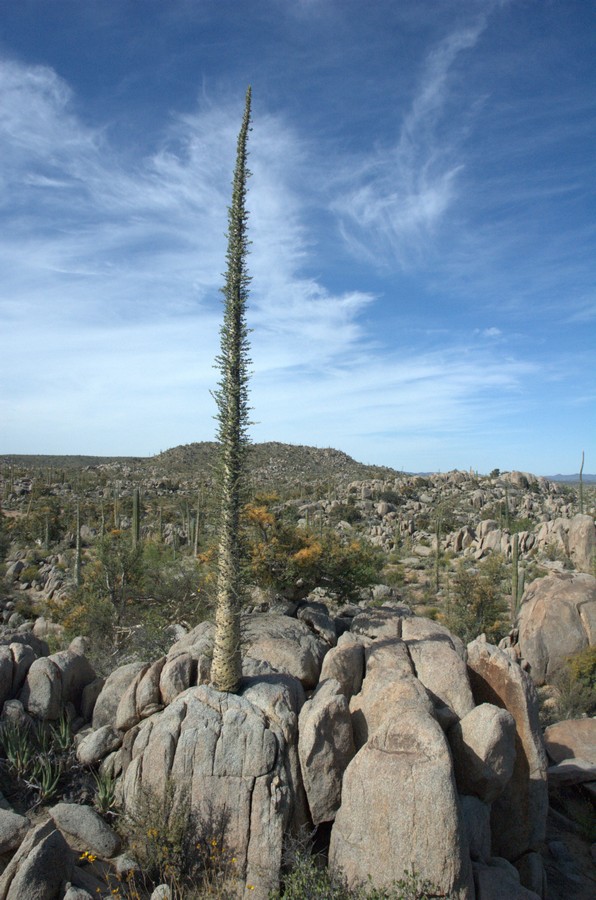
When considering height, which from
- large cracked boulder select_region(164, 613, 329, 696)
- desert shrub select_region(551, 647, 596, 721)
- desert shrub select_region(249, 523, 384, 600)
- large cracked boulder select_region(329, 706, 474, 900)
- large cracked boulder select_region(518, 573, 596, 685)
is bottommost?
desert shrub select_region(551, 647, 596, 721)

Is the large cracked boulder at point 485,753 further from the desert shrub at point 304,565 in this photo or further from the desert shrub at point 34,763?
the desert shrub at point 34,763

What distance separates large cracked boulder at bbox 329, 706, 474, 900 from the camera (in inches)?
226

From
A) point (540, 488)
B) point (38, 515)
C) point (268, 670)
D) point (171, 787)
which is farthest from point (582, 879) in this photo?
point (540, 488)

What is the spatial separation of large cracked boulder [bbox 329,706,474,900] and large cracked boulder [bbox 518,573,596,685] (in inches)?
524

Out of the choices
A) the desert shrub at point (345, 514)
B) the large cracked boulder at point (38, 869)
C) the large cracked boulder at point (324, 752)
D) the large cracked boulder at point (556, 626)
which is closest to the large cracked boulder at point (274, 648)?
the large cracked boulder at point (324, 752)

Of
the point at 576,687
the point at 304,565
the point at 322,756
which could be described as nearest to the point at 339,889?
the point at 322,756

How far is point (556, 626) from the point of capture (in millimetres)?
18172

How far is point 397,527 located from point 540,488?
27.7m

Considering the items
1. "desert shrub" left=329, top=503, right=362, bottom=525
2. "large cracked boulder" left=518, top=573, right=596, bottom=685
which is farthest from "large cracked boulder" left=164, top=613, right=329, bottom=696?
"desert shrub" left=329, top=503, right=362, bottom=525

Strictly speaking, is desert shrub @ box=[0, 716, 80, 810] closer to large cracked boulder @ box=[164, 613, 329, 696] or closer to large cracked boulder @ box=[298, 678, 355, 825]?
large cracked boulder @ box=[164, 613, 329, 696]

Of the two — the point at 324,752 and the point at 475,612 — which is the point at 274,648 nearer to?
the point at 324,752

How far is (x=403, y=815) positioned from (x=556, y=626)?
14423mm

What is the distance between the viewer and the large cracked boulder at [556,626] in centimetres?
1769

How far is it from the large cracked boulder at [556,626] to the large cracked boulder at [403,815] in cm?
1331
